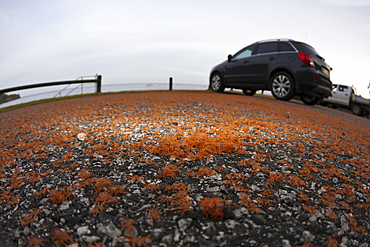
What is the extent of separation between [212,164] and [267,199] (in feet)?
2.87

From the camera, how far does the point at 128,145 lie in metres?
3.65

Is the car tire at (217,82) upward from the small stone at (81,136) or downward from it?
upward

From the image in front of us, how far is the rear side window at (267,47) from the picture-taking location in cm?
938

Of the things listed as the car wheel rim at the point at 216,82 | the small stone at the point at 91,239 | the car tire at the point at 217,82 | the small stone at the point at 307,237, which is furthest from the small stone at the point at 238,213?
the car wheel rim at the point at 216,82

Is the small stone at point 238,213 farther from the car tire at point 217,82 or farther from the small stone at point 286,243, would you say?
the car tire at point 217,82

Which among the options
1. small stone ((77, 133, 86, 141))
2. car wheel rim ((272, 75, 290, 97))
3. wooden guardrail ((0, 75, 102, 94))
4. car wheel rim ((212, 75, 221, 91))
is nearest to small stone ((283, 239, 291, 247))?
small stone ((77, 133, 86, 141))

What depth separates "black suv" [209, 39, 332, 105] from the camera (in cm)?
845

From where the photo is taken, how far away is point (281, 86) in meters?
9.30

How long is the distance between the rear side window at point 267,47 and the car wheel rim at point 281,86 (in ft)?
4.21

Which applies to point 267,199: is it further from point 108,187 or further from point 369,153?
point 369,153

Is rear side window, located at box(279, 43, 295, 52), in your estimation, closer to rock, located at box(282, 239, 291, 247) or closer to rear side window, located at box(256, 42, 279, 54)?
rear side window, located at box(256, 42, 279, 54)

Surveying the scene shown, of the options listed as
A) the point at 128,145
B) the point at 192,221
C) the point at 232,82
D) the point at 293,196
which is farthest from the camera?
the point at 232,82

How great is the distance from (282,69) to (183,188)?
329 inches

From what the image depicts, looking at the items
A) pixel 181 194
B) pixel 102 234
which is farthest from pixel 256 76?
pixel 102 234
